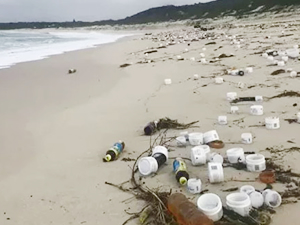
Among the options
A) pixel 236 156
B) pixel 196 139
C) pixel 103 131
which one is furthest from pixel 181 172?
pixel 103 131

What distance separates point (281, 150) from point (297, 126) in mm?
820

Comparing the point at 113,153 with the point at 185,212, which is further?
the point at 113,153

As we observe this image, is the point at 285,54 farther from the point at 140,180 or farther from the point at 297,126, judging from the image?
the point at 140,180

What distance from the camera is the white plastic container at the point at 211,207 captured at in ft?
7.93

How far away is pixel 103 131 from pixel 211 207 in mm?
2566

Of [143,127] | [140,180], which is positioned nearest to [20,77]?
[143,127]

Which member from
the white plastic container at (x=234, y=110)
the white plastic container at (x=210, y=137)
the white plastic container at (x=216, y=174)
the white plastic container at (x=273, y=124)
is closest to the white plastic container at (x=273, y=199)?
the white plastic container at (x=216, y=174)

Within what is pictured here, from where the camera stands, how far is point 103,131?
190 inches

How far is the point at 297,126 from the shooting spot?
171 inches

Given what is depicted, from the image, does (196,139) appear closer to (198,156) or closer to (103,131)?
(198,156)

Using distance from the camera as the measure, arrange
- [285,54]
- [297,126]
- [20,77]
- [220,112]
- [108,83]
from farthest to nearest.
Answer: [20,77] → [285,54] → [108,83] → [220,112] → [297,126]

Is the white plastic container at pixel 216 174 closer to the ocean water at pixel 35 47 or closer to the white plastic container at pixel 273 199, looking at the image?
the white plastic container at pixel 273 199

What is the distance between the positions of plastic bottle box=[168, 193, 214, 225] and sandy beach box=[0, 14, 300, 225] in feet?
0.63

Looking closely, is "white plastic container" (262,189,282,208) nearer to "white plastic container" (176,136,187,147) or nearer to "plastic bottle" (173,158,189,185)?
"plastic bottle" (173,158,189,185)
